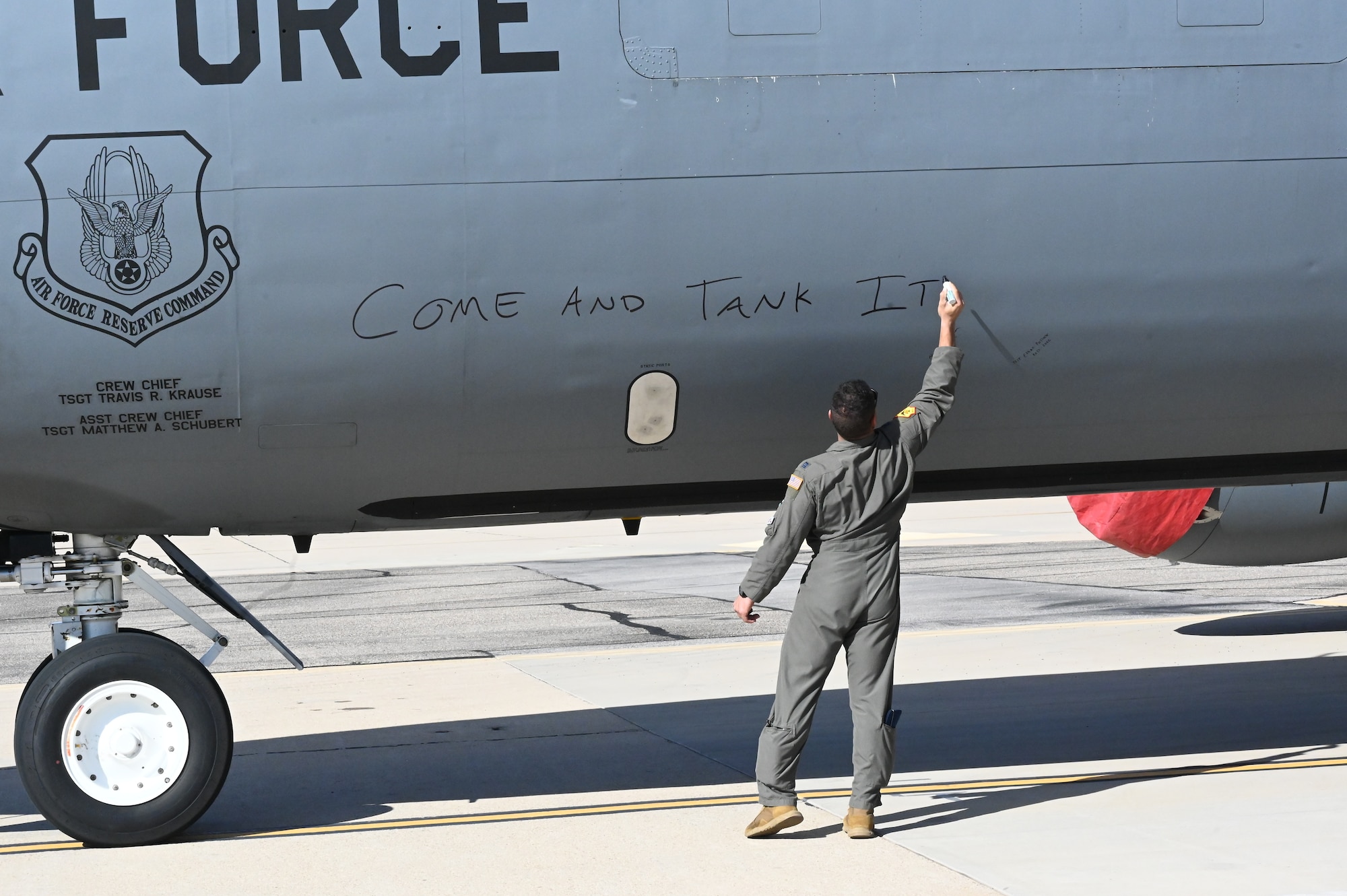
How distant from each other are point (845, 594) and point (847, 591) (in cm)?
1

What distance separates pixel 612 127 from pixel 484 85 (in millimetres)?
546

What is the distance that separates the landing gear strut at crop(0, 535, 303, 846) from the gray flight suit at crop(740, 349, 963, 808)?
2.37 meters

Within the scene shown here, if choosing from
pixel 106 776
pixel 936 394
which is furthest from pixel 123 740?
pixel 936 394

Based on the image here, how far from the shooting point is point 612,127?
6.08m

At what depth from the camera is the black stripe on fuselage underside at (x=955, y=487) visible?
21.8ft

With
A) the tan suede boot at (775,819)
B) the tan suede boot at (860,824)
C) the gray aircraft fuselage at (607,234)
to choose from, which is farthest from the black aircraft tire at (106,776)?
the tan suede boot at (860,824)

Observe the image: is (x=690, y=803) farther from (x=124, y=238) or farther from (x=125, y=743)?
(x=124, y=238)

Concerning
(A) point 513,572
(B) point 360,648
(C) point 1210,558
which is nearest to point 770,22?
(C) point 1210,558

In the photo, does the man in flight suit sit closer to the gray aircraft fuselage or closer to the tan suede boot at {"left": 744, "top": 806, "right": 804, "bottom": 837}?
the tan suede boot at {"left": 744, "top": 806, "right": 804, "bottom": 837}

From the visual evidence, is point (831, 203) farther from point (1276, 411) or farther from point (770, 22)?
point (1276, 411)

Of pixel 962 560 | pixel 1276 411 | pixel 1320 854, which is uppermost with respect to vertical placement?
pixel 1276 411

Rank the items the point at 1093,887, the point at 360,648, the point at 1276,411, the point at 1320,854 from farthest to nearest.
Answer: the point at 360,648, the point at 1276,411, the point at 1320,854, the point at 1093,887

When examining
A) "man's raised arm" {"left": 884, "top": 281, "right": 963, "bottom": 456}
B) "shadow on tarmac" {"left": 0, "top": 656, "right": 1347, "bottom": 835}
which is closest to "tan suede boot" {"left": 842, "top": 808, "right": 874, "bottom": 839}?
"shadow on tarmac" {"left": 0, "top": 656, "right": 1347, "bottom": 835}

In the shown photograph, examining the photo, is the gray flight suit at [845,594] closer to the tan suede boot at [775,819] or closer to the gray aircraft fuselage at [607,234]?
the tan suede boot at [775,819]
